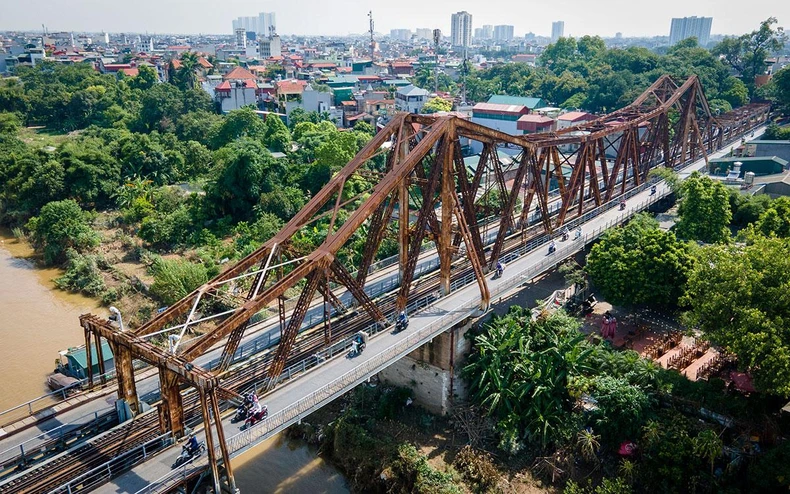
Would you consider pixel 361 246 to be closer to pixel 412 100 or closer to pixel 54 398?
pixel 54 398

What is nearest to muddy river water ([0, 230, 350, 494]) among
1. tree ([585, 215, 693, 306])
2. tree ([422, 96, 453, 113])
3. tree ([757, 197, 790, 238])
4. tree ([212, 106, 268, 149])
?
tree ([585, 215, 693, 306])

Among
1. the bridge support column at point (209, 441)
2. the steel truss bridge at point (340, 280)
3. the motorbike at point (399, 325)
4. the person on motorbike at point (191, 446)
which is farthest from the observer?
the motorbike at point (399, 325)

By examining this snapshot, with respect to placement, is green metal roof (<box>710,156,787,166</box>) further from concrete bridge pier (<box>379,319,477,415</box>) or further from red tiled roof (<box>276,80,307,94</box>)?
red tiled roof (<box>276,80,307,94</box>)

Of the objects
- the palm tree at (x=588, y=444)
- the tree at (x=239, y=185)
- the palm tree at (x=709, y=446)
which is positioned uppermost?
the tree at (x=239, y=185)

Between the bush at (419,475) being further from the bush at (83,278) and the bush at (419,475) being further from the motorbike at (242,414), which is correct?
the bush at (83,278)

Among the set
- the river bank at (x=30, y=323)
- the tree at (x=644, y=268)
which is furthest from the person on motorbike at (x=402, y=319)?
the river bank at (x=30, y=323)

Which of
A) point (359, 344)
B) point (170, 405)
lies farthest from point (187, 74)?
point (170, 405)
